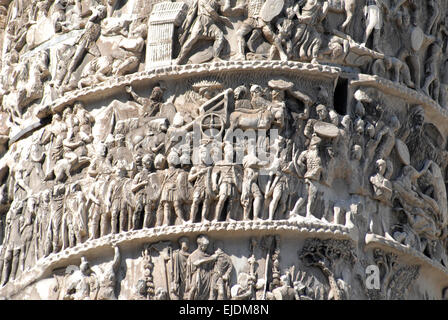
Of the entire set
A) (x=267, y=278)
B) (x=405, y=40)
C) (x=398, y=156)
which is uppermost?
(x=405, y=40)

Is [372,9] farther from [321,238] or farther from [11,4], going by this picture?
[11,4]

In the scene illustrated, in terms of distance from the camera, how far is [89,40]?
18.8 m

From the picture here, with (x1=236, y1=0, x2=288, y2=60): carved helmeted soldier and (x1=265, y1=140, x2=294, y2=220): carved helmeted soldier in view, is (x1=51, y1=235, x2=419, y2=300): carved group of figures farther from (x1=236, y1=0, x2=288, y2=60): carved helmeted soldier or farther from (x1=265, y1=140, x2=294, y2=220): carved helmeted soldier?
(x1=236, y1=0, x2=288, y2=60): carved helmeted soldier

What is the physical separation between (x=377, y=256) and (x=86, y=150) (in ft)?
9.59

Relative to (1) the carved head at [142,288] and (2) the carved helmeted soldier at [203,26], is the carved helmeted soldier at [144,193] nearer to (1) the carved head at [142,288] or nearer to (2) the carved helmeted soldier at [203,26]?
(1) the carved head at [142,288]

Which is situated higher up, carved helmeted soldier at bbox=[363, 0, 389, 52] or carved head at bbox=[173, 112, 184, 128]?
carved helmeted soldier at bbox=[363, 0, 389, 52]

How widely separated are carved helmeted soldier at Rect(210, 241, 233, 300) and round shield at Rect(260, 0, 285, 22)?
2331mm

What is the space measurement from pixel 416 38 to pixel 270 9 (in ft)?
5.37

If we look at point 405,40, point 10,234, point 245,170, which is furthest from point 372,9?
point 10,234

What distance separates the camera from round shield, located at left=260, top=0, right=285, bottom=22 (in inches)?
717

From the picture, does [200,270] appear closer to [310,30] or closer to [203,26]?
[203,26]

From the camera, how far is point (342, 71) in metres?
18.3

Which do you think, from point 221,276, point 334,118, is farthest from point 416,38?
point 221,276

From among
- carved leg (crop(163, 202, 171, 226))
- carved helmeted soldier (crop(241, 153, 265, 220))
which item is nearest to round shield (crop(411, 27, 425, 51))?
carved helmeted soldier (crop(241, 153, 265, 220))
